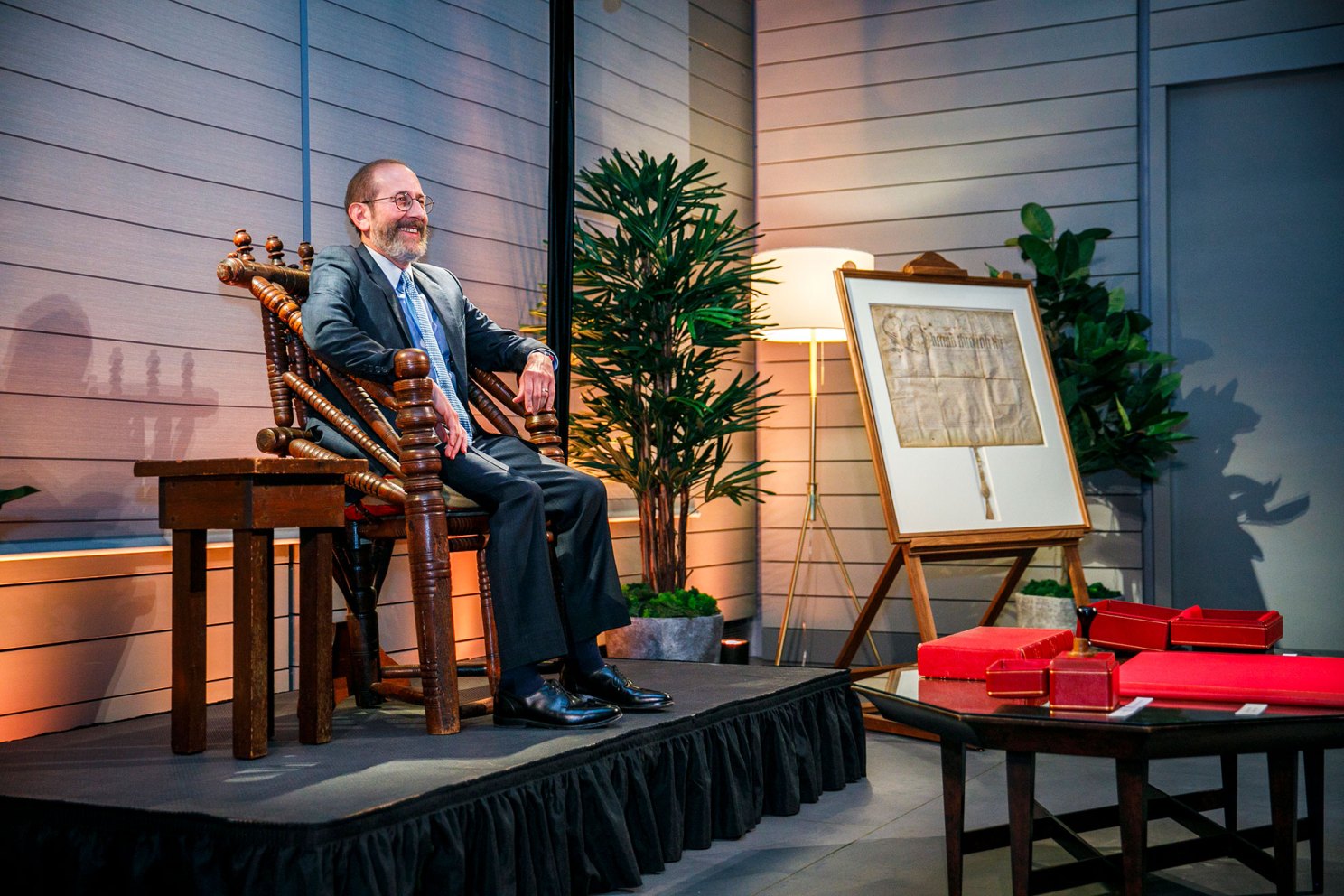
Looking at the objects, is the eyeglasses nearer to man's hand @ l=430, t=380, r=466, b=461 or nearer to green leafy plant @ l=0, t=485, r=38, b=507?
man's hand @ l=430, t=380, r=466, b=461

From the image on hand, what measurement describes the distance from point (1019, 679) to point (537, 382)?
1.30 metres

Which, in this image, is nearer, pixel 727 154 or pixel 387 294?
pixel 387 294

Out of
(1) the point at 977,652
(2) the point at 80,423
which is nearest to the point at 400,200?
(2) the point at 80,423

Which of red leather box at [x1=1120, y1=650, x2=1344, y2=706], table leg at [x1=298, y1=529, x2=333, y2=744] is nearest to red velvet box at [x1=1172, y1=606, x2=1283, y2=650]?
red leather box at [x1=1120, y1=650, x2=1344, y2=706]

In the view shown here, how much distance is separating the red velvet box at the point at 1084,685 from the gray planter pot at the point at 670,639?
198 cm

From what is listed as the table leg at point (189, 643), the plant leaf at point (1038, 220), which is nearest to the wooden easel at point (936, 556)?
the plant leaf at point (1038, 220)

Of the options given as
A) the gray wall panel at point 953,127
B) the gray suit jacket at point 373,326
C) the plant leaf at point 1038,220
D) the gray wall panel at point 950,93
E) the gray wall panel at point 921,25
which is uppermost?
the gray wall panel at point 921,25

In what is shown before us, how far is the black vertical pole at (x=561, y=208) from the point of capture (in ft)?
12.5

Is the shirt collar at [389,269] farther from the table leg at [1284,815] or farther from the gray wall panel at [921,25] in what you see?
the gray wall panel at [921,25]

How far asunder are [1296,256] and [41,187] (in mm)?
4314

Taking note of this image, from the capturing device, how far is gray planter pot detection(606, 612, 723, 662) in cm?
380

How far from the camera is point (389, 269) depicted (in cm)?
269

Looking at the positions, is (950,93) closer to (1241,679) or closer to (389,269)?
(389,269)

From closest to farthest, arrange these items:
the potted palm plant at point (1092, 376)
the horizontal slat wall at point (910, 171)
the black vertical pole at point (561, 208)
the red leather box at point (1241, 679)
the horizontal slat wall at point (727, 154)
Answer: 1. the red leather box at point (1241, 679)
2. the black vertical pole at point (561, 208)
3. the potted palm plant at point (1092, 376)
4. the horizontal slat wall at point (910, 171)
5. the horizontal slat wall at point (727, 154)
